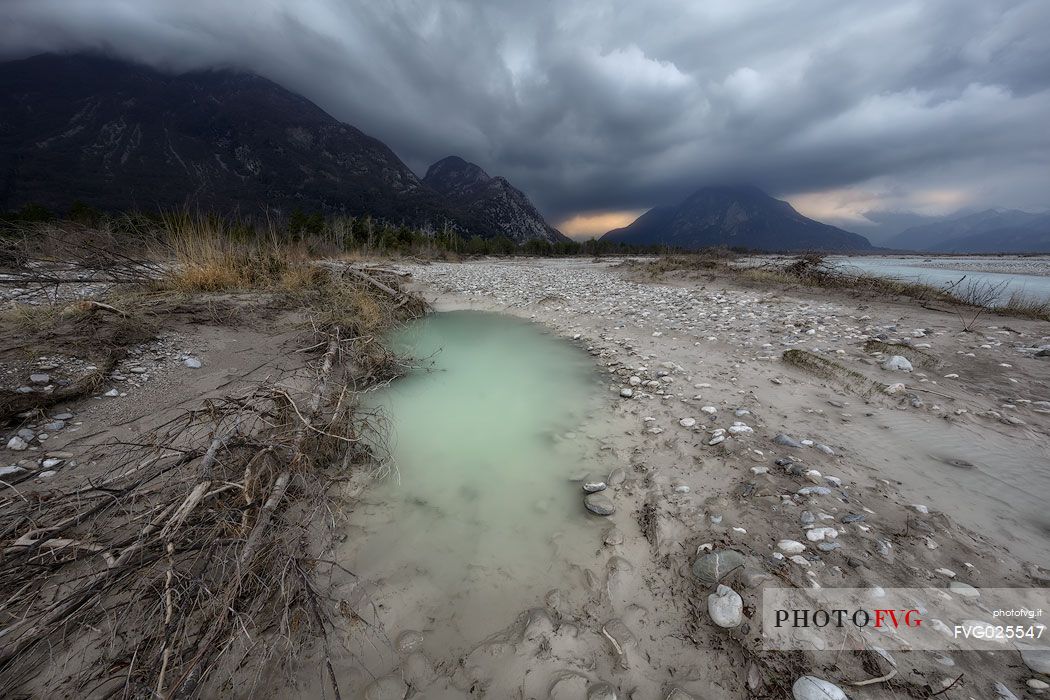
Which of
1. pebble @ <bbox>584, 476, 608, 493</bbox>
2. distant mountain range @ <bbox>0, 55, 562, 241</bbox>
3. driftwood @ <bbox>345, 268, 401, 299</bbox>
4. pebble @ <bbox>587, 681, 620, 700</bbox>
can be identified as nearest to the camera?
pebble @ <bbox>587, 681, 620, 700</bbox>

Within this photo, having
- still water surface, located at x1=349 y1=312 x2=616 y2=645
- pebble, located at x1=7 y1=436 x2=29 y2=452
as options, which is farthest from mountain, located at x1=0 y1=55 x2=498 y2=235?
pebble, located at x1=7 y1=436 x2=29 y2=452

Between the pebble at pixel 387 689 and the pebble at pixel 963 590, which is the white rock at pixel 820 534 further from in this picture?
the pebble at pixel 387 689

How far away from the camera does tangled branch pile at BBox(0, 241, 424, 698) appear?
184 cm

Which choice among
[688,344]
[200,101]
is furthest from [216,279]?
[200,101]

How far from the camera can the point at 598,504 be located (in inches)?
134

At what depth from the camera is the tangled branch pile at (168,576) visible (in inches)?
72.4

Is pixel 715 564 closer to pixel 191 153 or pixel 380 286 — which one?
pixel 380 286

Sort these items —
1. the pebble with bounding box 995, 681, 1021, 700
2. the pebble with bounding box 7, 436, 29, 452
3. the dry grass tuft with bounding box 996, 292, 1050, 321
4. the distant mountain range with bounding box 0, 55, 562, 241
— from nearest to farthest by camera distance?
the pebble with bounding box 995, 681, 1021, 700 < the pebble with bounding box 7, 436, 29, 452 < the dry grass tuft with bounding box 996, 292, 1050, 321 < the distant mountain range with bounding box 0, 55, 562, 241

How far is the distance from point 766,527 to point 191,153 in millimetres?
183628

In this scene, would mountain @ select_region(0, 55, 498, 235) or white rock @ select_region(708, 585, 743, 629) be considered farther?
mountain @ select_region(0, 55, 498, 235)

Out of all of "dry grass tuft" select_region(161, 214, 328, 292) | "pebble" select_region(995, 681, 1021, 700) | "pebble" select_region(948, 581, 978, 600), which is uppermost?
"dry grass tuft" select_region(161, 214, 328, 292)

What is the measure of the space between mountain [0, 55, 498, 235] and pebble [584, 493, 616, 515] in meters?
106

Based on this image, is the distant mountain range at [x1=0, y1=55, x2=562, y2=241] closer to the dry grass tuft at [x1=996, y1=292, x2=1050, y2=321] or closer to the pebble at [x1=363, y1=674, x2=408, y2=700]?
the dry grass tuft at [x1=996, y1=292, x2=1050, y2=321]

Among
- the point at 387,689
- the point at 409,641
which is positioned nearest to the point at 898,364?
the point at 409,641
